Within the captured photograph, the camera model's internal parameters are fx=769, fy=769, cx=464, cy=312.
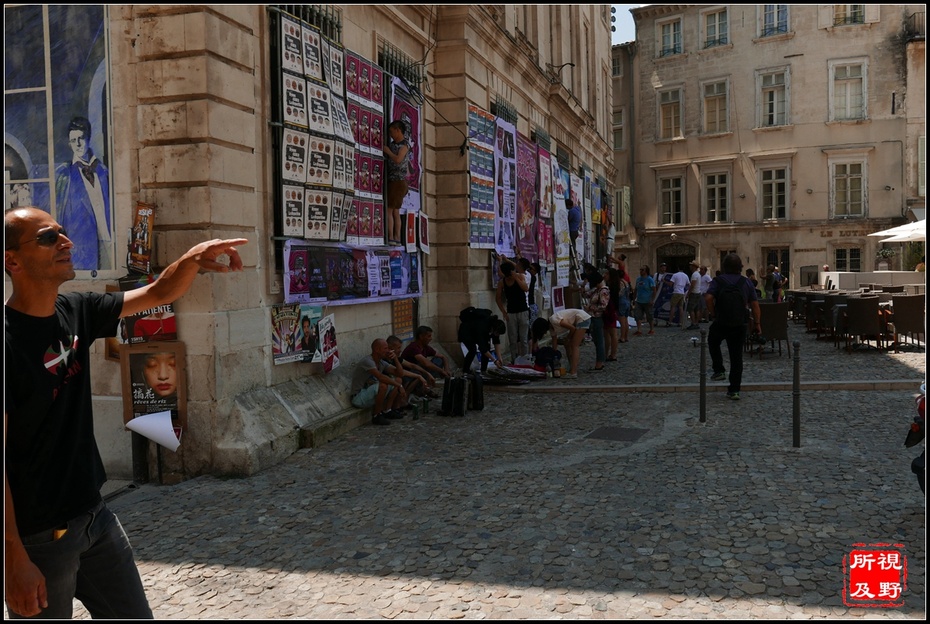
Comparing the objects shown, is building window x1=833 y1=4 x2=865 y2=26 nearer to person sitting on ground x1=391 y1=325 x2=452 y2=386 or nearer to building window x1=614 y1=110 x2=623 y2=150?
building window x1=614 y1=110 x2=623 y2=150

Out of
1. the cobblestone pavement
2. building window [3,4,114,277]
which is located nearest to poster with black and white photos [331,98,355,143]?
building window [3,4,114,277]

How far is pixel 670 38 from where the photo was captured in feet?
126

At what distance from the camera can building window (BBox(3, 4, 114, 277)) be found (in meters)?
7.01

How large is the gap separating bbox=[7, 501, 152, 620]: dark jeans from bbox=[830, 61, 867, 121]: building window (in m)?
37.2

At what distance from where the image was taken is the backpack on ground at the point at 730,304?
9.67 m

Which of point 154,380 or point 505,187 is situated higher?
point 505,187

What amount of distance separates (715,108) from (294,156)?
33.0 meters

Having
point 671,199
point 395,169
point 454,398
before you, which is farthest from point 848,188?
point 454,398

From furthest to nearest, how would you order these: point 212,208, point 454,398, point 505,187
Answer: point 505,187
point 454,398
point 212,208

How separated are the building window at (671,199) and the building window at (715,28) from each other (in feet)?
21.6

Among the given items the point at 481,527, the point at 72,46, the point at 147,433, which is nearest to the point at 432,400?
the point at 147,433

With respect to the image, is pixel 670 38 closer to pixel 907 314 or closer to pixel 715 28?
pixel 715 28

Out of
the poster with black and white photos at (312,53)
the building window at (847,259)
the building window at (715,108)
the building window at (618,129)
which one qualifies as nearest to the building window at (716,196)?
the building window at (715,108)

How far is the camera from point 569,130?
21.6m
